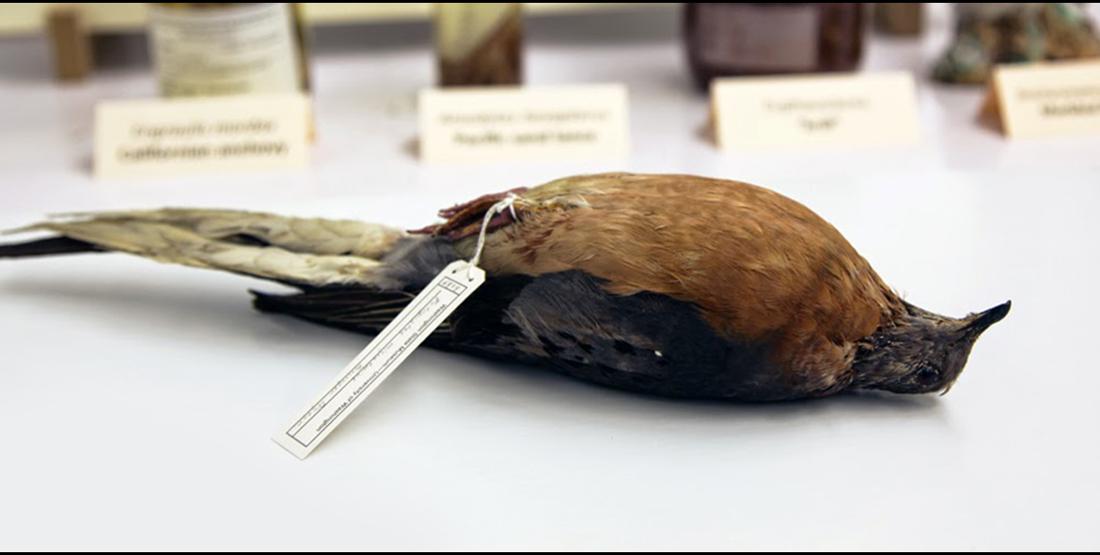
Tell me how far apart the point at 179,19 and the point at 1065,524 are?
1039 mm

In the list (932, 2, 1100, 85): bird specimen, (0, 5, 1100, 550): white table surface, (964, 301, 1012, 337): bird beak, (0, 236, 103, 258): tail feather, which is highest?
(932, 2, 1100, 85): bird specimen

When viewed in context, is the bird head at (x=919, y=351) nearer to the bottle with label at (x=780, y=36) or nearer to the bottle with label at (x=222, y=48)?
the bottle with label at (x=780, y=36)

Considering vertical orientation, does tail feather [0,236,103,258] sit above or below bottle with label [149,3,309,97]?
below

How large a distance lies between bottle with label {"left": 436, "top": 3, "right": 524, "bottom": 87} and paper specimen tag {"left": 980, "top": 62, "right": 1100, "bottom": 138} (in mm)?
547

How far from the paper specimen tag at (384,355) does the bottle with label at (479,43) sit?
2.28ft

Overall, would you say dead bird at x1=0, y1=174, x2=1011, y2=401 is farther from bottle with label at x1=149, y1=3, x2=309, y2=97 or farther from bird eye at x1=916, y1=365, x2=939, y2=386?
bottle with label at x1=149, y1=3, x2=309, y2=97

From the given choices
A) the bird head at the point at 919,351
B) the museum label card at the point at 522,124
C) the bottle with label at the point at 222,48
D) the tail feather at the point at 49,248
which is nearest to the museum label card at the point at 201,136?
the bottle with label at the point at 222,48

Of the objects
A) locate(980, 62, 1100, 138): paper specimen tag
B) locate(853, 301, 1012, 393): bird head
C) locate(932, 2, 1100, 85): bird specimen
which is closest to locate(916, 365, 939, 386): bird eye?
locate(853, 301, 1012, 393): bird head

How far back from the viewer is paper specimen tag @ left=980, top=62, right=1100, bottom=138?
1.49 meters

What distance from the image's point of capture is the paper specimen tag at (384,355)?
85 centimetres

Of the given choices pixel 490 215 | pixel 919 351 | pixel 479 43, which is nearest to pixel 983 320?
pixel 919 351

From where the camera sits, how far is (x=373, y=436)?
34.0 inches

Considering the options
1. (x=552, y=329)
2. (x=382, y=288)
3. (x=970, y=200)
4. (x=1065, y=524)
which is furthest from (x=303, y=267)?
(x=970, y=200)

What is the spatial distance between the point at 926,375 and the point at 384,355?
35cm
